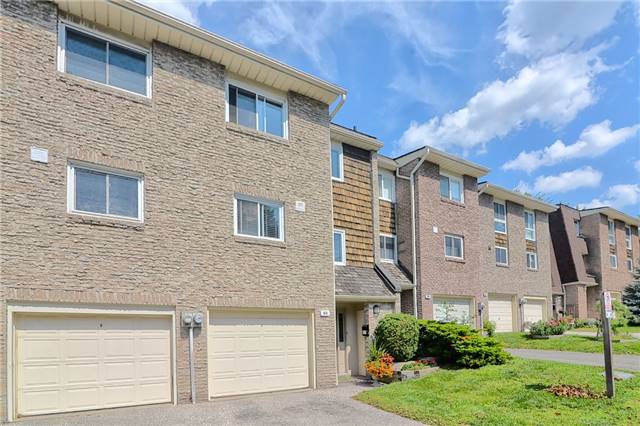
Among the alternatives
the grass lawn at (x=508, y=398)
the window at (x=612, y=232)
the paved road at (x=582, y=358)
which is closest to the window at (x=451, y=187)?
the paved road at (x=582, y=358)

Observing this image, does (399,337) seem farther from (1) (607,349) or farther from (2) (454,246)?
(2) (454,246)

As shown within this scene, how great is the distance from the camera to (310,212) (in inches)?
546

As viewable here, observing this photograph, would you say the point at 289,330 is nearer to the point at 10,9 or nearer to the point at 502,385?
the point at 502,385

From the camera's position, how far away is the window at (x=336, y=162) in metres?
16.5

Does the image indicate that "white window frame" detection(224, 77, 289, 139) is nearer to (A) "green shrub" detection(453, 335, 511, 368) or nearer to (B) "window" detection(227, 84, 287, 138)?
(B) "window" detection(227, 84, 287, 138)

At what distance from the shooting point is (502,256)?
83.0ft

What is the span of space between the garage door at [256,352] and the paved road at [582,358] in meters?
7.89

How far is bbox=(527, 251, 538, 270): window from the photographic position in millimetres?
27237

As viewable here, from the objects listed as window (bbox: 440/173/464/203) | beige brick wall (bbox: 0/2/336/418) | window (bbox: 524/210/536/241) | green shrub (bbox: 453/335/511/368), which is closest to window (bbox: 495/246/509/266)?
window (bbox: 524/210/536/241)

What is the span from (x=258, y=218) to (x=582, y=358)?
11030 mm

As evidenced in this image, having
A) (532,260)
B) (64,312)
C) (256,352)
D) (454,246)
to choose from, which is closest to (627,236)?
(532,260)

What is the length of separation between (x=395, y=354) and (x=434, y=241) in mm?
6432

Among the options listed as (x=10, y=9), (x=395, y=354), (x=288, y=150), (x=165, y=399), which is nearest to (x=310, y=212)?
(x=288, y=150)

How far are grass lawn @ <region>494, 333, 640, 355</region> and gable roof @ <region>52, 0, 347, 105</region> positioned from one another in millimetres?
11466
